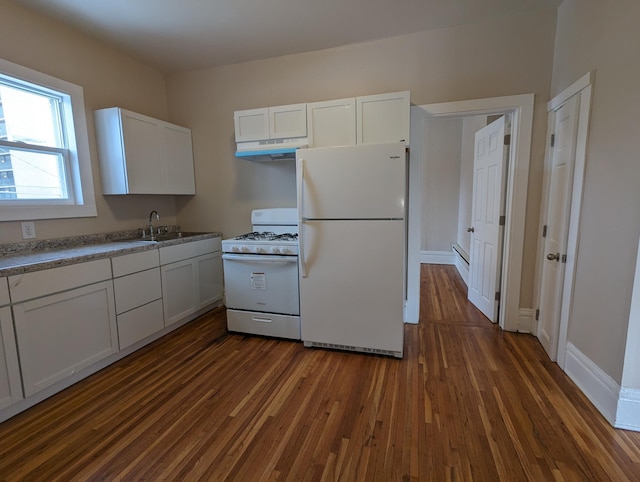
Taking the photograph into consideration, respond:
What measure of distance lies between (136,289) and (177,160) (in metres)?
1.56

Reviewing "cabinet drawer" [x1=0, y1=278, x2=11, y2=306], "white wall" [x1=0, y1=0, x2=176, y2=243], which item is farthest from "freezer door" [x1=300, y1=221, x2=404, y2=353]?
"white wall" [x1=0, y1=0, x2=176, y2=243]

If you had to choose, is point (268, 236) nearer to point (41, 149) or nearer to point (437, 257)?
point (41, 149)

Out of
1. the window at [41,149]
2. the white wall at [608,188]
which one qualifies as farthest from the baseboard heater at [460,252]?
the window at [41,149]

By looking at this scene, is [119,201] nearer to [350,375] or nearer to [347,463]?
[350,375]

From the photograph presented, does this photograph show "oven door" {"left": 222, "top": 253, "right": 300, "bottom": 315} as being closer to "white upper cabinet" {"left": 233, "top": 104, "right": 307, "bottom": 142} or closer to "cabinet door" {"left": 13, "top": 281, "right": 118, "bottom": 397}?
"cabinet door" {"left": 13, "top": 281, "right": 118, "bottom": 397}

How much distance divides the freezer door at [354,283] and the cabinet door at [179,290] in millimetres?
1297

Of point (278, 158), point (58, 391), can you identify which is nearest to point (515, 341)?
point (278, 158)

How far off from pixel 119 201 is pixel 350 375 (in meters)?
2.79

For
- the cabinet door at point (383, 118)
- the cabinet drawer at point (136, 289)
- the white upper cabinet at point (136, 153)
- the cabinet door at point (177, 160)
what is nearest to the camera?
the cabinet drawer at point (136, 289)

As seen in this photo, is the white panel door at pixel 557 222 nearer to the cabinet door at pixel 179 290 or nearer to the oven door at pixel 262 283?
the oven door at pixel 262 283

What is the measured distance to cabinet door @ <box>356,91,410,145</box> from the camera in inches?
98.8

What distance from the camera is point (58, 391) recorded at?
6.72 ft

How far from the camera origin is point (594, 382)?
1823 mm

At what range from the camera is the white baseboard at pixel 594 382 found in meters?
1.66
